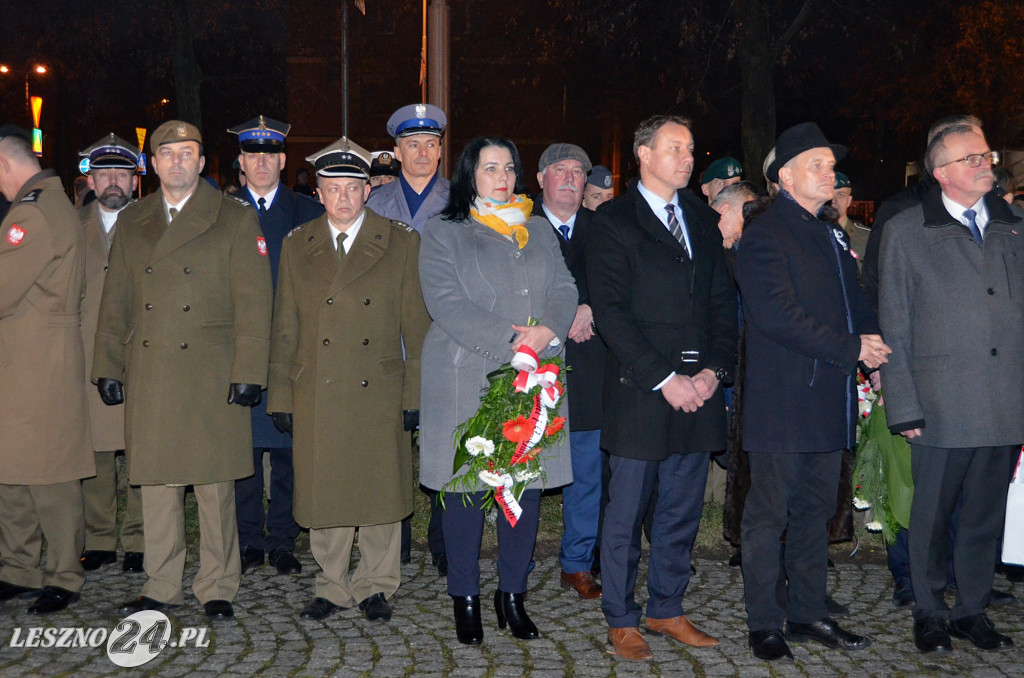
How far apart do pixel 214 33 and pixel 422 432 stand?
17.9 metres

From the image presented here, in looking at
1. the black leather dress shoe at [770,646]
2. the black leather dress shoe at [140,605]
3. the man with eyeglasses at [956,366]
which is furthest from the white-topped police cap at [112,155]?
the black leather dress shoe at [770,646]

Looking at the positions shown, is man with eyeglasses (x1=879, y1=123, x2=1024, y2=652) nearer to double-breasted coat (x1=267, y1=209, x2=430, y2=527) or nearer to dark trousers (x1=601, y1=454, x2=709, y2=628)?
dark trousers (x1=601, y1=454, x2=709, y2=628)

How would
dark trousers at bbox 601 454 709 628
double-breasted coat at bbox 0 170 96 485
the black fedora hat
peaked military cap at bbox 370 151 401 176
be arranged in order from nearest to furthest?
the black fedora hat < dark trousers at bbox 601 454 709 628 < double-breasted coat at bbox 0 170 96 485 < peaked military cap at bbox 370 151 401 176

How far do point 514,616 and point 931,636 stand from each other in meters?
2.03

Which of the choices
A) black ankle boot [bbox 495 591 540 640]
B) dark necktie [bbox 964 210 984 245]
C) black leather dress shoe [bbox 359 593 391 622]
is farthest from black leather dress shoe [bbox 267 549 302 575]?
dark necktie [bbox 964 210 984 245]

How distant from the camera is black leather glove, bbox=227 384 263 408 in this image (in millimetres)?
5742

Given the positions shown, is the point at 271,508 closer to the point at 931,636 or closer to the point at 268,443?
the point at 268,443

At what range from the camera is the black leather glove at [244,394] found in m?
5.74

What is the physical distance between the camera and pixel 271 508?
22.4ft

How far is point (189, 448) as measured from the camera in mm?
5770

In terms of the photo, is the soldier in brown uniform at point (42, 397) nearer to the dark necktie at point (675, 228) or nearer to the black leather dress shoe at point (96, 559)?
the black leather dress shoe at point (96, 559)

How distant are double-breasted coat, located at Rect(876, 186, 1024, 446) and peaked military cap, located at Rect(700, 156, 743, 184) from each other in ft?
8.25

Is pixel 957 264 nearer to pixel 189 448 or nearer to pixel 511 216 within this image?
pixel 511 216

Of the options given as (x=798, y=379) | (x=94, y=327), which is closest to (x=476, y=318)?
(x=798, y=379)
